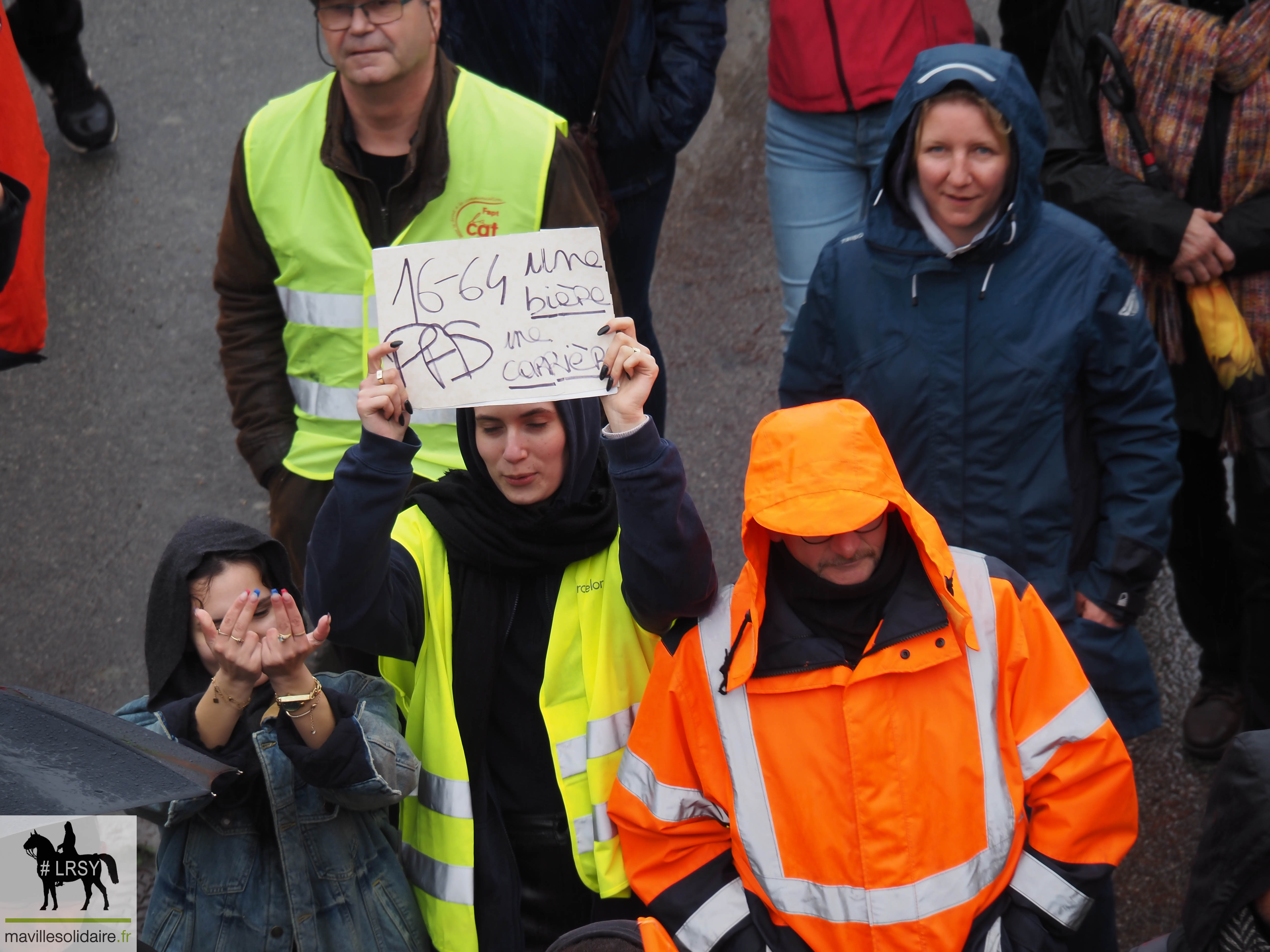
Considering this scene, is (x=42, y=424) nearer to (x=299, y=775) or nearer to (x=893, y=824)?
(x=299, y=775)

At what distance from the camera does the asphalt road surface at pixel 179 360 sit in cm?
477

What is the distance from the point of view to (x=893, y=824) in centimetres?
244

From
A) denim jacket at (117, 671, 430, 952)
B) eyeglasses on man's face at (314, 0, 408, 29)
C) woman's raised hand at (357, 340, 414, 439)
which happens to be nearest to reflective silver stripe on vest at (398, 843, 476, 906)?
denim jacket at (117, 671, 430, 952)

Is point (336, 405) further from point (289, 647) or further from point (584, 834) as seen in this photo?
point (584, 834)

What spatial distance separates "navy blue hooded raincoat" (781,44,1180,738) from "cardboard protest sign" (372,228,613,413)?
2.62 feet

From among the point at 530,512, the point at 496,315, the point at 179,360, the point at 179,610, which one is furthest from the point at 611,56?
the point at 179,360

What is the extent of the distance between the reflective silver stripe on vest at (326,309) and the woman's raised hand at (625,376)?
38.5 inches

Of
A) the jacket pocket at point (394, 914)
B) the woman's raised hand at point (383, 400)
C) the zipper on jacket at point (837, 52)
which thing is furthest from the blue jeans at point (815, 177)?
the jacket pocket at point (394, 914)

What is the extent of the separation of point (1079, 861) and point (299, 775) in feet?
4.35

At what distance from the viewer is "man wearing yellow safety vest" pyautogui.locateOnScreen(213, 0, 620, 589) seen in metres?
3.34

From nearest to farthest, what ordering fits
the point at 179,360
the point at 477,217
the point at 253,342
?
1. the point at 477,217
2. the point at 253,342
3. the point at 179,360

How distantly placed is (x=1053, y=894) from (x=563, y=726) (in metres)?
0.89

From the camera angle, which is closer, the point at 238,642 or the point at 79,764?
the point at 79,764

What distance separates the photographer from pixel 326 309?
3.40 m
